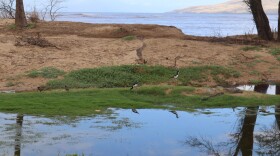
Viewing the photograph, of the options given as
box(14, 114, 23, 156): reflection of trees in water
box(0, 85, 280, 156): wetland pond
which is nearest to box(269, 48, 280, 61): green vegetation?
box(0, 85, 280, 156): wetland pond

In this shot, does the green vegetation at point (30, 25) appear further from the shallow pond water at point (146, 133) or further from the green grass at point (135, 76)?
the shallow pond water at point (146, 133)

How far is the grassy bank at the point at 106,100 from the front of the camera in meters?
12.6

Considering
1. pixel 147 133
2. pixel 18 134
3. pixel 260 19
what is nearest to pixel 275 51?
pixel 260 19

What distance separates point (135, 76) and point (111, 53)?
3176 millimetres

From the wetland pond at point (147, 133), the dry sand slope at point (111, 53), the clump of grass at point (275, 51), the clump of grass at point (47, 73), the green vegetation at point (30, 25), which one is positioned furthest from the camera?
the green vegetation at point (30, 25)

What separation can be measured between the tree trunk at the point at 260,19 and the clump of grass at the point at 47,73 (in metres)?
11.5

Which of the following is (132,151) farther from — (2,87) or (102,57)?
(102,57)

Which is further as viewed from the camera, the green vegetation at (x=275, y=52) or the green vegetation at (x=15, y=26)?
the green vegetation at (x=15, y=26)

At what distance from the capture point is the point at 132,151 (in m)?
9.67

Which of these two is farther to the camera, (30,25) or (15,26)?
(30,25)

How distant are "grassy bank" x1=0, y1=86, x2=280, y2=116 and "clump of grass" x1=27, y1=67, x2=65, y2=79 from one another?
2.01 m

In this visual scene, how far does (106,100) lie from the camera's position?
44.7ft

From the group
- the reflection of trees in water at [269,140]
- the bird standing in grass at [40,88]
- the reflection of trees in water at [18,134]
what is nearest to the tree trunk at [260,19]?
the bird standing in grass at [40,88]

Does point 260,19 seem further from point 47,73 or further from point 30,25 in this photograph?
point 47,73
